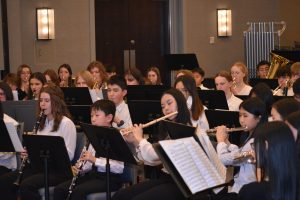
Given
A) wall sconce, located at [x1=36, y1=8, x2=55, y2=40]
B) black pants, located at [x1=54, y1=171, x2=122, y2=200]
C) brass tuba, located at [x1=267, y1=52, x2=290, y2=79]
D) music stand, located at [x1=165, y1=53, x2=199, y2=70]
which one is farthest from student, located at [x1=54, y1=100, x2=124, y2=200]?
wall sconce, located at [x1=36, y1=8, x2=55, y2=40]

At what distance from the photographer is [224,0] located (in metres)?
14.9

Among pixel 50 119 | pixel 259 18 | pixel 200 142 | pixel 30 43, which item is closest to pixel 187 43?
pixel 259 18

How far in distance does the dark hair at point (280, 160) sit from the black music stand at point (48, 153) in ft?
7.13

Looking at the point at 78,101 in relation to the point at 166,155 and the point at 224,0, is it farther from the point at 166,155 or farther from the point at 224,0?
the point at 224,0

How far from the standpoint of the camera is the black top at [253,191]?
4.94m

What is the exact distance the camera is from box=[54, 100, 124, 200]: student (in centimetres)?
597

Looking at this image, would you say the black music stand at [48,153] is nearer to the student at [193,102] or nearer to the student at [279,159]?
the student at [193,102]

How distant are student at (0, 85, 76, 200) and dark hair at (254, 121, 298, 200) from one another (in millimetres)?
2725

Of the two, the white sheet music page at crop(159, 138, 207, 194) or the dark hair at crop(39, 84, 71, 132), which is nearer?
the white sheet music page at crop(159, 138, 207, 194)

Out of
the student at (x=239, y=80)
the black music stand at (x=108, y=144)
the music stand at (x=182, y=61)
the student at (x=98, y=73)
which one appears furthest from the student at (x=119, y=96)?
the music stand at (x=182, y=61)

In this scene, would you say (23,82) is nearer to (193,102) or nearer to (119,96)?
(119,96)

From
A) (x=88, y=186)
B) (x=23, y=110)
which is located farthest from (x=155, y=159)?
(x=23, y=110)

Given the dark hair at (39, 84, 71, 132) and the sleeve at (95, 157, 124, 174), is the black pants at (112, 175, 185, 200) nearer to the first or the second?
the sleeve at (95, 157, 124, 174)

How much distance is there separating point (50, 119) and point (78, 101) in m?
1.75
